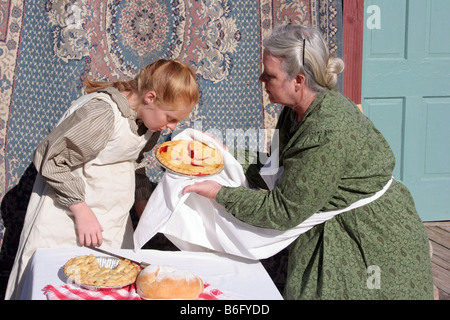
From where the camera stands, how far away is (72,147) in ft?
7.27

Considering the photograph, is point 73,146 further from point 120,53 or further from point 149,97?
point 120,53

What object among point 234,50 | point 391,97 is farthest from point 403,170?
point 234,50

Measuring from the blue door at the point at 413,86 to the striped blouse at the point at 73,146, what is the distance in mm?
2583

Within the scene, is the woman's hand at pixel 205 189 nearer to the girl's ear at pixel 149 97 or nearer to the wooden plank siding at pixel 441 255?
the girl's ear at pixel 149 97

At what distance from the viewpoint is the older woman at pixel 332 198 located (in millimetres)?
2123

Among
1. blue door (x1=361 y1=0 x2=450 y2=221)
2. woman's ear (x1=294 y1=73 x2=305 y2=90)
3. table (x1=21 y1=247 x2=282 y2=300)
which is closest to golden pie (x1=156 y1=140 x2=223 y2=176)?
table (x1=21 y1=247 x2=282 y2=300)

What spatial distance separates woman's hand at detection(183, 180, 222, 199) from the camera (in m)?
2.24

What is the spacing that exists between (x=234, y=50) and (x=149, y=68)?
0.93 metres

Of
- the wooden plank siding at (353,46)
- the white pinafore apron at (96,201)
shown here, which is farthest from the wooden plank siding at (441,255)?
the white pinafore apron at (96,201)

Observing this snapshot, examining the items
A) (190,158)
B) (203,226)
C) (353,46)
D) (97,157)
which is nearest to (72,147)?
(97,157)

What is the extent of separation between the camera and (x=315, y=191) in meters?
2.09

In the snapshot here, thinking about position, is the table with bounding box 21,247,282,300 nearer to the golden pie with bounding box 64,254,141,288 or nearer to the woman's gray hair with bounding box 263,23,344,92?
the golden pie with bounding box 64,254,141,288

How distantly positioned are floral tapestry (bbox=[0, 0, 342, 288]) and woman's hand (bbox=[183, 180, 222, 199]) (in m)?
1.10

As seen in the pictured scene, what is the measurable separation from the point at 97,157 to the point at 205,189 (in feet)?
1.82
